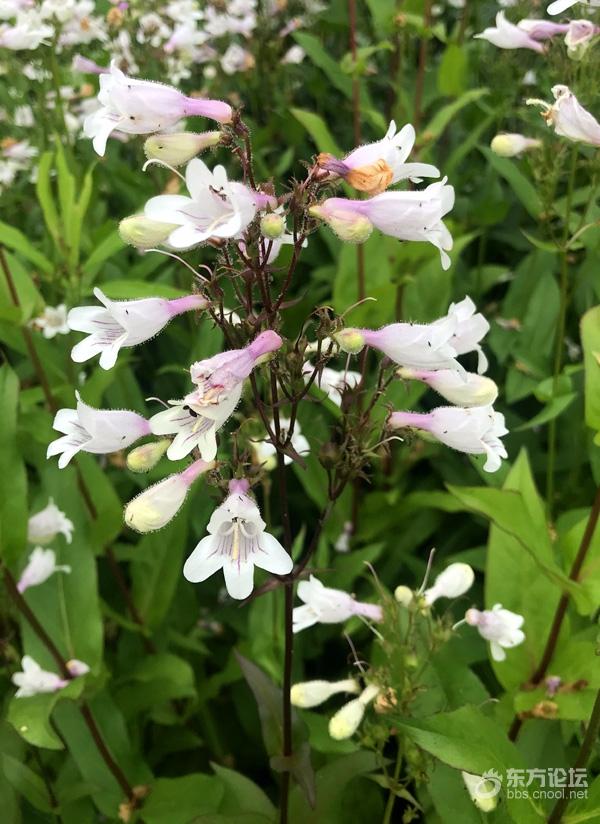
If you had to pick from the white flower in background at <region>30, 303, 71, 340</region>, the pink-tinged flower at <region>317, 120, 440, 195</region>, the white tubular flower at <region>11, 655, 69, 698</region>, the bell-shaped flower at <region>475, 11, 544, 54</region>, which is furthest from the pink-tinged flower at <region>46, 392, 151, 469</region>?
the bell-shaped flower at <region>475, 11, 544, 54</region>

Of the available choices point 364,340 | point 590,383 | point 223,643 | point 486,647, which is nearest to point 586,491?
point 486,647

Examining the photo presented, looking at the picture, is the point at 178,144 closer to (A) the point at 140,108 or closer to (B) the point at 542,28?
(A) the point at 140,108

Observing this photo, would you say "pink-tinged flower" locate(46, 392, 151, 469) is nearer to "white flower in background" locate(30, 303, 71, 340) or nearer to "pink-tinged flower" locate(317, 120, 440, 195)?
"pink-tinged flower" locate(317, 120, 440, 195)

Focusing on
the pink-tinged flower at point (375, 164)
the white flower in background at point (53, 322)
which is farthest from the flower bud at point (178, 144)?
the white flower in background at point (53, 322)

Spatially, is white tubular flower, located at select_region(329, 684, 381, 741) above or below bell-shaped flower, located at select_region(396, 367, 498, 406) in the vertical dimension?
below

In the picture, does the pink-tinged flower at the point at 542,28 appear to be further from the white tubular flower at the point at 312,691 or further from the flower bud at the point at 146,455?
the white tubular flower at the point at 312,691

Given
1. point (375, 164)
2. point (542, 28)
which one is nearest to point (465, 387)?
point (375, 164)
